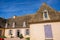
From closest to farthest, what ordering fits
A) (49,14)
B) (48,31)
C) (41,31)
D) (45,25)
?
(48,31), (41,31), (45,25), (49,14)

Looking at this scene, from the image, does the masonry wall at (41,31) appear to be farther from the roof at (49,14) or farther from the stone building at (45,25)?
the roof at (49,14)

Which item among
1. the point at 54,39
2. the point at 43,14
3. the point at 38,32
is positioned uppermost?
the point at 43,14

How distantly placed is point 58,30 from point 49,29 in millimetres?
1143

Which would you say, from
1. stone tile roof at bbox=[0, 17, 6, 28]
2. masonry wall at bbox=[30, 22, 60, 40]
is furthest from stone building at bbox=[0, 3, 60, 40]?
stone tile roof at bbox=[0, 17, 6, 28]

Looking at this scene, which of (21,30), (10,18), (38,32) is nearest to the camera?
(38,32)

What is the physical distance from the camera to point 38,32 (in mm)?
12492

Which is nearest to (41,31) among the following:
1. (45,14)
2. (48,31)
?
(48,31)

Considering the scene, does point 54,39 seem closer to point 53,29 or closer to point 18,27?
point 53,29

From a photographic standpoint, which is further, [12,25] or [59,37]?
[12,25]

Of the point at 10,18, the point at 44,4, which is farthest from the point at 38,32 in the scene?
the point at 10,18

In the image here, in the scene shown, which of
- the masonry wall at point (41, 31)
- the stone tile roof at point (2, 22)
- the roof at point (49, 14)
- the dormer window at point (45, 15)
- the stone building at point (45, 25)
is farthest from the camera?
the stone tile roof at point (2, 22)

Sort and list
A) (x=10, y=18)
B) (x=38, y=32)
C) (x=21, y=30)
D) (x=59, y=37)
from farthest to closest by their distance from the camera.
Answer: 1. (x=10, y=18)
2. (x=21, y=30)
3. (x=38, y=32)
4. (x=59, y=37)

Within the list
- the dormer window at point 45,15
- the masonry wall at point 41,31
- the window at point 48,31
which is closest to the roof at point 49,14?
the dormer window at point 45,15

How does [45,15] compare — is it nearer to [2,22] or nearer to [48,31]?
[48,31]
